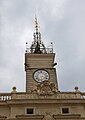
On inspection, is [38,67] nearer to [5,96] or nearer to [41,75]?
[41,75]

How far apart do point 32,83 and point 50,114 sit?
649 centimetres

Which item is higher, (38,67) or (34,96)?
(38,67)

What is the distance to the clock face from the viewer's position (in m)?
40.3

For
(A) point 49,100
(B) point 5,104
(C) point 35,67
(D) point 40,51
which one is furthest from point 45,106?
(D) point 40,51

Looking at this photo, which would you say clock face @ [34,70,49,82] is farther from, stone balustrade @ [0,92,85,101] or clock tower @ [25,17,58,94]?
stone balustrade @ [0,92,85,101]

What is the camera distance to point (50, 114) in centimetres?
3481


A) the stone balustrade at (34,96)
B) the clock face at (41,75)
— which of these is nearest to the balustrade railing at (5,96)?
the stone balustrade at (34,96)

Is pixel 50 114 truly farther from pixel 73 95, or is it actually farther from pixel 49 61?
pixel 49 61

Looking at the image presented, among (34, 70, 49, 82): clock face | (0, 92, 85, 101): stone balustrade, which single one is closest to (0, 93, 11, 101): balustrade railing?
(0, 92, 85, 101): stone balustrade

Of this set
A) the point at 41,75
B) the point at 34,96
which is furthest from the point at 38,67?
the point at 34,96

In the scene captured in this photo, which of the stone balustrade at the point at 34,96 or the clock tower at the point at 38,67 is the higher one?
the clock tower at the point at 38,67

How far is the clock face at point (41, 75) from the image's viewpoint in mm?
40259

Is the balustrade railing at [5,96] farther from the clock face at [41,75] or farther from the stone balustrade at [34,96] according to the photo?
the clock face at [41,75]

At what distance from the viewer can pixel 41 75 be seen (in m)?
40.4
